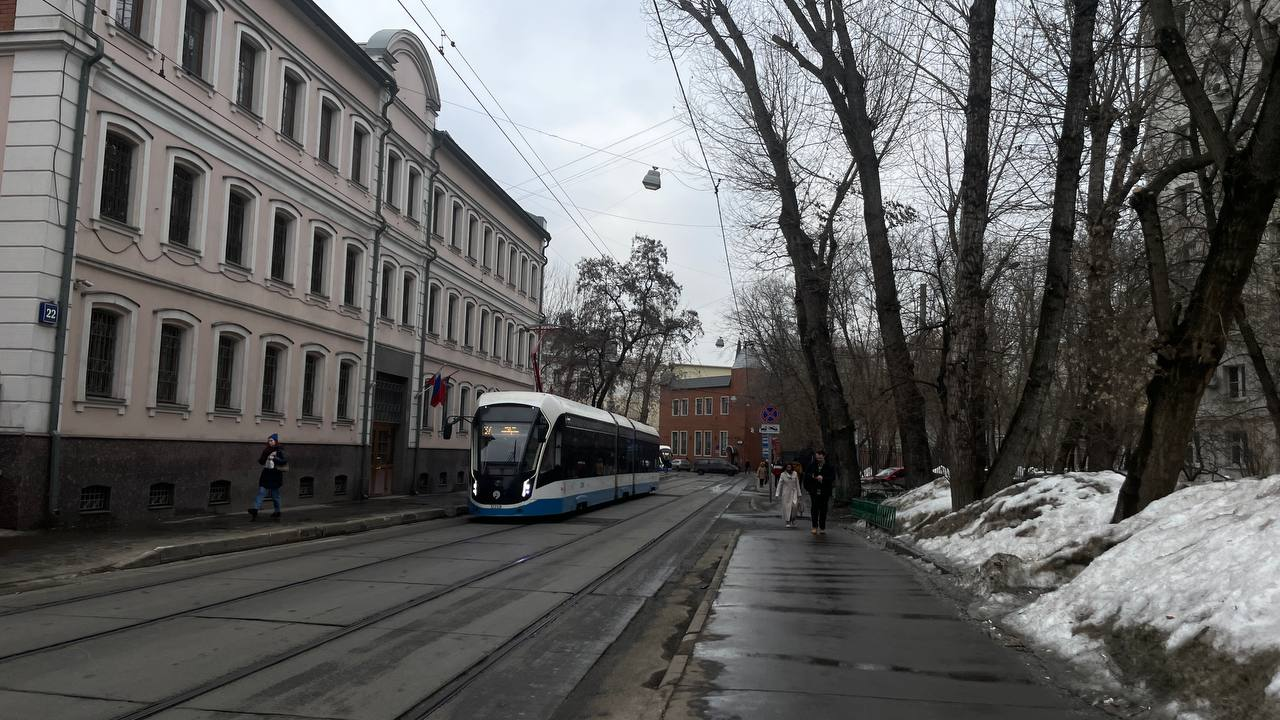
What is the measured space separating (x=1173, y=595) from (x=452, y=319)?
30826 mm

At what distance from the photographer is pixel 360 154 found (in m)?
27.1

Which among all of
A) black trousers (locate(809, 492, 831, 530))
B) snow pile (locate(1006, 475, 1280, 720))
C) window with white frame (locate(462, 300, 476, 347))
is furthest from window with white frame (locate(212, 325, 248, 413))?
snow pile (locate(1006, 475, 1280, 720))

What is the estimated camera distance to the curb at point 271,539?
12539 millimetres

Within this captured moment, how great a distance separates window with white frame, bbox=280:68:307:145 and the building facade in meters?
0.05

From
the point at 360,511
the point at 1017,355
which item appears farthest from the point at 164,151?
the point at 1017,355

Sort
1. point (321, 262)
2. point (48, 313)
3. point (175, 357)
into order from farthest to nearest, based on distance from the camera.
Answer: point (321, 262), point (175, 357), point (48, 313)

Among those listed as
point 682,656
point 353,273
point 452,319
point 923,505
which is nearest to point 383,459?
point 353,273

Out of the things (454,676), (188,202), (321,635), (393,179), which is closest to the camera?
(454,676)

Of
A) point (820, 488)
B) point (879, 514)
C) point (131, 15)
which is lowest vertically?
point (879, 514)

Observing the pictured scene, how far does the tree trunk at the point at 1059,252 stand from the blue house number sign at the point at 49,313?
15.3 metres

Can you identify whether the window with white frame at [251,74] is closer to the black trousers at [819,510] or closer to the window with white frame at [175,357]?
the window with white frame at [175,357]

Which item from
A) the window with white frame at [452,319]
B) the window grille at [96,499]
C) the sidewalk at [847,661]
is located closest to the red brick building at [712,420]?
the window with white frame at [452,319]

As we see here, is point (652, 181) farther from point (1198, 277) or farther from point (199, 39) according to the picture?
point (1198, 277)

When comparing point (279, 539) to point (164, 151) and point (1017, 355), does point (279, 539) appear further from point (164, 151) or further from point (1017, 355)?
point (1017, 355)
